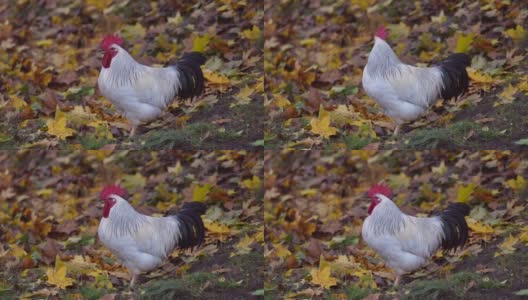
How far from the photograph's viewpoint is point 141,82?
4496 millimetres

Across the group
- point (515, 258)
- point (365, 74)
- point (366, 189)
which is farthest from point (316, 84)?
point (515, 258)

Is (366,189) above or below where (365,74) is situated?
below

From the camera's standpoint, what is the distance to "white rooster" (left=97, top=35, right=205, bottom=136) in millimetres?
4496

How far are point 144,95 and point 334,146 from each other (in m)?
1.10

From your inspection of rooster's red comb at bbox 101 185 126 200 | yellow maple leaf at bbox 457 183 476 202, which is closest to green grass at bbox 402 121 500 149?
yellow maple leaf at bbox 457 183 476 202

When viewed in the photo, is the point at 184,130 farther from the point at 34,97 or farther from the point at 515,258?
the point at 515,258

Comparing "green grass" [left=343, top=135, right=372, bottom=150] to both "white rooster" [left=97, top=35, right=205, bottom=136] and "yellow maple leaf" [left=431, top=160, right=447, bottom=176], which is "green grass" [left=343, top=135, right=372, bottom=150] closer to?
"yellow maple leaf" [left=431, top=160, right=447, bottom=176]

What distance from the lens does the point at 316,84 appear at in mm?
4707

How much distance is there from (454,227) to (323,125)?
3.01 ft

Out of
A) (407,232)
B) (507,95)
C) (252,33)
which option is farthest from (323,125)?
(507,95)

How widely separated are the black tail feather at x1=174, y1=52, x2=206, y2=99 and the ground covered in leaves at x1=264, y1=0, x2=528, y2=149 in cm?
38

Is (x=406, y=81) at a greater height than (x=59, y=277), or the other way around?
(x=406, y=81)

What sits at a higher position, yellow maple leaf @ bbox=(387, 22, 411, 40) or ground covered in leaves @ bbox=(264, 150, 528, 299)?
yellow maple leaf @ bbox=(387, 22, 411, 40)

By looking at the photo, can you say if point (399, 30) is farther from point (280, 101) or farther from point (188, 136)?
point (188, 136)
